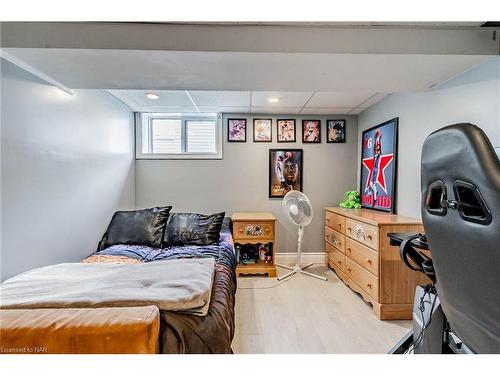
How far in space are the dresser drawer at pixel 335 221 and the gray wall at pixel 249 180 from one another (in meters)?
0.28

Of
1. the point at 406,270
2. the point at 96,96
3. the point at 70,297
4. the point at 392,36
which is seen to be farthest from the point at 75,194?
the point at 406,270

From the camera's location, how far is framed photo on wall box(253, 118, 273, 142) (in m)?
3.95

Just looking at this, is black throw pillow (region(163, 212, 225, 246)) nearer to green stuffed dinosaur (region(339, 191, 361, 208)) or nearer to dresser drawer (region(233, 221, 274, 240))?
dresser drawer (region(233, 221, 274, 240))

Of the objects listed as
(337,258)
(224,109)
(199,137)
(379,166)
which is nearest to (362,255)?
(337,258)

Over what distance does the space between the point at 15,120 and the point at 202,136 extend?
2.40 meters

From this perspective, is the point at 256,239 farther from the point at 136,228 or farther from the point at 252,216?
the point at 136,228

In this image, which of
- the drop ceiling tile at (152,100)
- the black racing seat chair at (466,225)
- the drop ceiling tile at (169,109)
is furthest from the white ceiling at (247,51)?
the drop ceiling tile at (169,109)

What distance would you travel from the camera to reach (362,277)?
2.69 meters

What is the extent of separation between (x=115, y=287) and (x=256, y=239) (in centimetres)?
227

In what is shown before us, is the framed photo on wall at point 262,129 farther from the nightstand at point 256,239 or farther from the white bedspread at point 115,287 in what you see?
the white bedspread at point 115,287

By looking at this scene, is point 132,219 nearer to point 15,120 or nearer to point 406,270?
point 15,120

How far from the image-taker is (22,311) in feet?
3.76

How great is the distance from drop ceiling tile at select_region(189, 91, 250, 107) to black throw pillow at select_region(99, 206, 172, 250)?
1405mm

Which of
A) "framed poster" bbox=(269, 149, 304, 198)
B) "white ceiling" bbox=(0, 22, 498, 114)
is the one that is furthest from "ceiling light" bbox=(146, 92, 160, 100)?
"framed poster" bbox=(269, 149, 304, 198)
